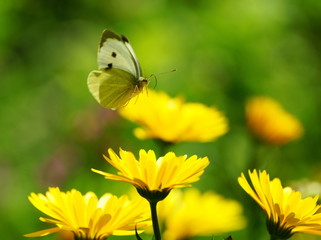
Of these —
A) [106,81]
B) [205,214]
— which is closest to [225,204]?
[205,214]

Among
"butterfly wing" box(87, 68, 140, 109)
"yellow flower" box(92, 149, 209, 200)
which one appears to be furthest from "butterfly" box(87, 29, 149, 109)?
"yellow flower" box(92, 149, 209, 200)

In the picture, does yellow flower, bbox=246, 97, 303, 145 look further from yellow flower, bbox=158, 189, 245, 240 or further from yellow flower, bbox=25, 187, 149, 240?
yellow flower, bbox=25, 187, 149, 240

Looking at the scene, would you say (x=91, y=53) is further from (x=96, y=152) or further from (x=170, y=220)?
(x=170, y=220)

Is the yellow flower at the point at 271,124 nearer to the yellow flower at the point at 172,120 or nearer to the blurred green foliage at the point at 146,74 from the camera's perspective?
the blurred green foliage at the point at 146,74

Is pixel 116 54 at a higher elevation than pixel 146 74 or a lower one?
lower

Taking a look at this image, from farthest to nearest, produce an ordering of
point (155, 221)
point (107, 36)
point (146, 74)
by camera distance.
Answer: point (146, 74), point (107, 36), point (155, 221)

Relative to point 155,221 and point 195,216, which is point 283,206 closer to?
point 155,221

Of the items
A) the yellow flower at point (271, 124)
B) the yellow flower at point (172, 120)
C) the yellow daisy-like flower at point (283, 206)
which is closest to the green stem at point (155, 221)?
the yellow daisy-like flower at point (283, 206)

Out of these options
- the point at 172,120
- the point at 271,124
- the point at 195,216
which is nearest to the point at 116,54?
the point at 172,120
